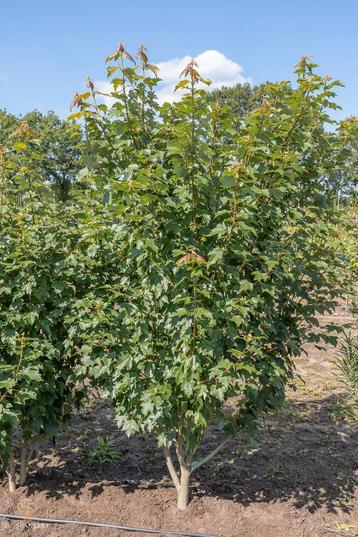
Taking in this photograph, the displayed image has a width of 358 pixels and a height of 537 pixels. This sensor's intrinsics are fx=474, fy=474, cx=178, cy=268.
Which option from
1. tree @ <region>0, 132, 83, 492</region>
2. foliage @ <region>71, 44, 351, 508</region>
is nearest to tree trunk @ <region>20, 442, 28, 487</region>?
tree @ <region>0, 132, 83, 492</region>

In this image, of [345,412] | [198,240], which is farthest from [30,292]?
[345,412]

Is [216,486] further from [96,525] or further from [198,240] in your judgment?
[198,240]

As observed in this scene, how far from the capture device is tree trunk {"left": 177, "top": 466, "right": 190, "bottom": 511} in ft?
12.2

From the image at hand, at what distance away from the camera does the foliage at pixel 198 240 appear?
2.95 metres

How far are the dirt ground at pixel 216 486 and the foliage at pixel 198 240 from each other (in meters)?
0.70

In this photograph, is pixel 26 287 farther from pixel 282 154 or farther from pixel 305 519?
pixel 305 519

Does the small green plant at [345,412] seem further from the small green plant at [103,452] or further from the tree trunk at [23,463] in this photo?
the tree trunk at [23,463]

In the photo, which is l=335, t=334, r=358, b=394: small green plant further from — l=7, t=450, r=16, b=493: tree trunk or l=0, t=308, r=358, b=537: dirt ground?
l=7, t=450, r=16, b=493: tree trunk

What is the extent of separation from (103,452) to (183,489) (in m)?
0.99

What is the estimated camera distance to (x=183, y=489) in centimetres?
375

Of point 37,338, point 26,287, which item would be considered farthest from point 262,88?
point 37,338

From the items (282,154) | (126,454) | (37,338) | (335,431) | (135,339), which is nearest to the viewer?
(282,154)

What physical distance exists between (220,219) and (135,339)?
999 mm

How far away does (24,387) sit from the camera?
3340mm
